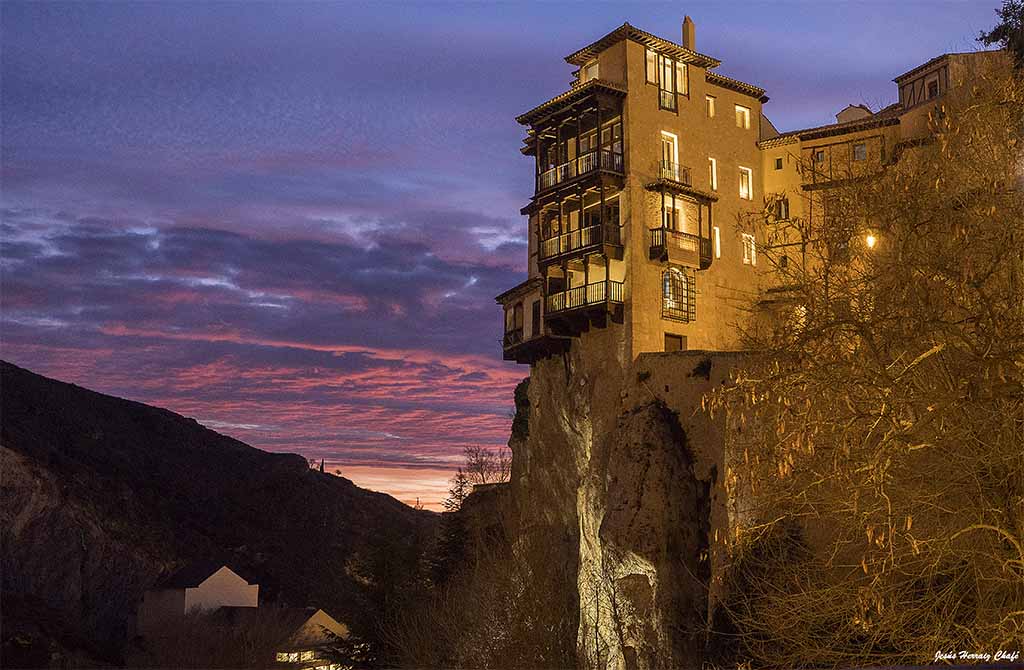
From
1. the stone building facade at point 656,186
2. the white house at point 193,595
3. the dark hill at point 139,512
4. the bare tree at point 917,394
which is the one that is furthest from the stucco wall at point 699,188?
the white house at point 193,595

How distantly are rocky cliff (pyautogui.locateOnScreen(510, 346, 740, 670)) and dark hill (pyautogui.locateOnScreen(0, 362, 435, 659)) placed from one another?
24.2 metres

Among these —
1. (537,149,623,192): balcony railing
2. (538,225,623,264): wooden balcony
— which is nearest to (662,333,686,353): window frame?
(538,225,623,264): wooden balcony

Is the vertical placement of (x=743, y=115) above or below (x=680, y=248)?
above

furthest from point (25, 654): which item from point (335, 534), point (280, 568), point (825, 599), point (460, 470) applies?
point (825, 599)

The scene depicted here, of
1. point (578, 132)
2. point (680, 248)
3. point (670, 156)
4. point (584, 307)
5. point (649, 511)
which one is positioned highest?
point (578, 132)

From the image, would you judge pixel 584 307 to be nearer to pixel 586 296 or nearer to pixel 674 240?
pixel 586 296

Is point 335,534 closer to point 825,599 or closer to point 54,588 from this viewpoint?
point 54,588

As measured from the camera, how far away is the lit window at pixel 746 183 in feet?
174

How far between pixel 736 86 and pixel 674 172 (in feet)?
26.9

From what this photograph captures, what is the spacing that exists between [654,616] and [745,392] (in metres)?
25.0

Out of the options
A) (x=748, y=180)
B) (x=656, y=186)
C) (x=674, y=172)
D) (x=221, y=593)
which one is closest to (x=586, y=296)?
(x=656, y=186)

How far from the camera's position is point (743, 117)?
54094 mm

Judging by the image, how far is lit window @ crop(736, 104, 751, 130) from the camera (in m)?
53.7

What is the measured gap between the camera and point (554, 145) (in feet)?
169
